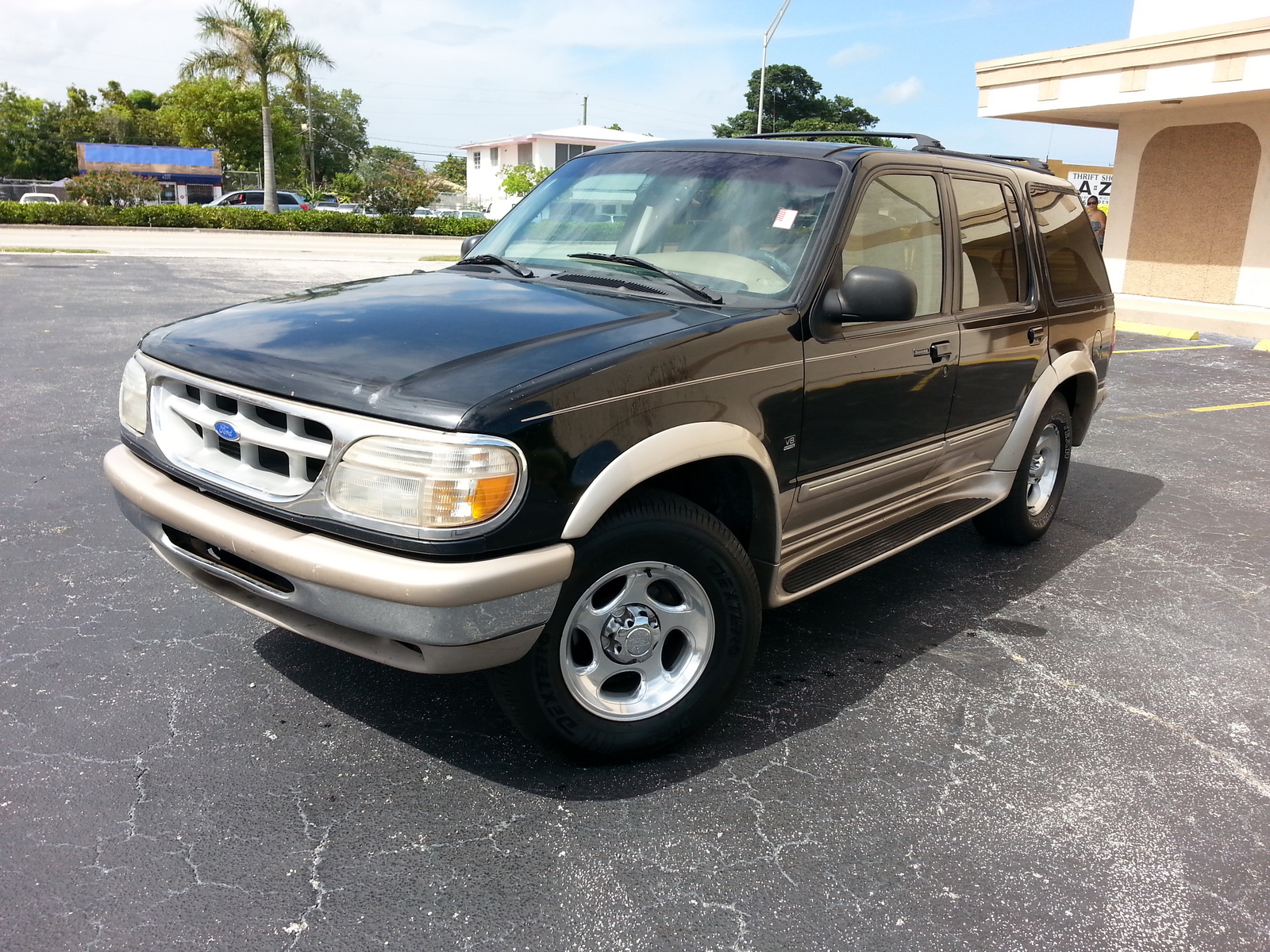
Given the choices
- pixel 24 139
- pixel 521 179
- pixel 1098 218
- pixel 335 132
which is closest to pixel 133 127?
pixel 24 139

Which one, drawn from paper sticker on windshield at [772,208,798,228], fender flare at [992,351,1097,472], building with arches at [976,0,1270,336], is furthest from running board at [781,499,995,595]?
building with arches at [976,0,1270,336]

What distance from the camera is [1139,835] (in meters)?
3.00

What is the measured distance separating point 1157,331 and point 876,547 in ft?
45.0

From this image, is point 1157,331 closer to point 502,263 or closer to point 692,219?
point 692,219

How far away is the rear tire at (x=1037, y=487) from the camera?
5227 millimetres

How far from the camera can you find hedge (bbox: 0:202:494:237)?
104 feet

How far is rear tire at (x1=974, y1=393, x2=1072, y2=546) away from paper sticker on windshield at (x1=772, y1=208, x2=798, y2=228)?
6.78ft

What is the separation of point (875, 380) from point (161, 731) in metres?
2.78

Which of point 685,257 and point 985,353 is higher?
point 685,257

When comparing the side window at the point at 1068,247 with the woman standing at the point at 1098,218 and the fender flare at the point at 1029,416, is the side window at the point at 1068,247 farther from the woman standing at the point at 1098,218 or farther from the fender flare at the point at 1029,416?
the woman standing at the point at 1098,218

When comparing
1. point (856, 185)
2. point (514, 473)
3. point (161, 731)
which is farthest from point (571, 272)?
point (161, 731)

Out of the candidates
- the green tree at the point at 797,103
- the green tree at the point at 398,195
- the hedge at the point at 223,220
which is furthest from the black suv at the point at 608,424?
the green tree at the point at 797,103

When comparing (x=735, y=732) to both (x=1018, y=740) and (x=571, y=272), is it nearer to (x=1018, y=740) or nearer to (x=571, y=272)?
(x=1018, y=740)

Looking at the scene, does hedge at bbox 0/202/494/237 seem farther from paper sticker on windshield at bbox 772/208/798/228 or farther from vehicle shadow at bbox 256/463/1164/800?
paper sticker on windshield at bbox 772/208/798/228
